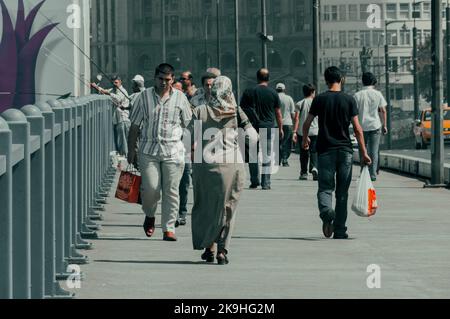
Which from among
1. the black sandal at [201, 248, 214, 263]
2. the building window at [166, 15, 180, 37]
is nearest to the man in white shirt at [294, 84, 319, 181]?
the black sandal at [201, 248, 214, 263]

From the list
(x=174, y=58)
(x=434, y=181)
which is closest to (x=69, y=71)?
(x=434, y=181)

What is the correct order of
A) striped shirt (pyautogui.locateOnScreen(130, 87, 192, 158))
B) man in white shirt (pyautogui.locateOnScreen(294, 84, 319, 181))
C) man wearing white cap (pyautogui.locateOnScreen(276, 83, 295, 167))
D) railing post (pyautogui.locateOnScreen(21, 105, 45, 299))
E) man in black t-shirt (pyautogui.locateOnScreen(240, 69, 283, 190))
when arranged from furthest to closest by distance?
man wearing white cap (pyautogui.locateOnScreen(276, 83, 295, 167)) → man in white shirt (pyautogui.locateOnScreen(294, 84, 319, 181)) → man in black t-shirt (pyautogui.locateOnScreen(240, 69, 283, 190)) → striped shirt (pyautogui.locateOnScreen(130, 87, 192, 158)) → railing post (pyautogui.locateOnScreen(21, 105, 45, 299))

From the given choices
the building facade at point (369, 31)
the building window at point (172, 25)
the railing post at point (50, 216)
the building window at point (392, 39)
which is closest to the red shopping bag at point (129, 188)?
the railing post at point (50, 216)

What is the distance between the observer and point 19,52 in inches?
829

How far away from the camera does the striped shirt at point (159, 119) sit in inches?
566

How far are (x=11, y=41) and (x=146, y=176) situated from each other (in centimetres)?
695

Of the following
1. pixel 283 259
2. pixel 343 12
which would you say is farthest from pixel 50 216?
pixel 343 12

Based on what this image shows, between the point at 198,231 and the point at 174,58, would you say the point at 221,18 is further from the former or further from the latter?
the point at 198,231

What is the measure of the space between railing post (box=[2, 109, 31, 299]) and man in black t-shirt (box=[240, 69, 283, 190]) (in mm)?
14675

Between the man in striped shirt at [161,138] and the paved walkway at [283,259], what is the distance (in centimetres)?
43

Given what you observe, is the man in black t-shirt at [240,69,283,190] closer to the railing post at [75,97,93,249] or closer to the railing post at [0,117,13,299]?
the railing post at [75,97,93,249]

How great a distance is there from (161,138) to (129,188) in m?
1.11

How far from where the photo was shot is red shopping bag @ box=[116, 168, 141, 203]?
50.3ft

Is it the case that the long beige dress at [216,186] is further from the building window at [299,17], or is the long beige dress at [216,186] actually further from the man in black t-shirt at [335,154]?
the building window at [299,17]
